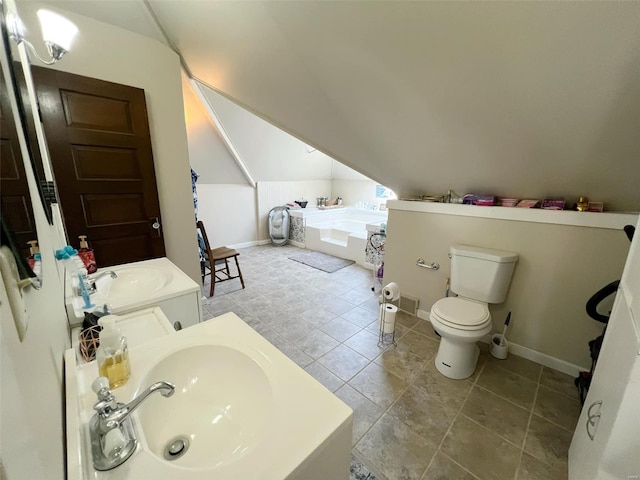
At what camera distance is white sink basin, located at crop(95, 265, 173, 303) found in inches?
56.1

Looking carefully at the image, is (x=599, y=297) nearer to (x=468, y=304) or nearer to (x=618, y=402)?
(x=468, y=304)

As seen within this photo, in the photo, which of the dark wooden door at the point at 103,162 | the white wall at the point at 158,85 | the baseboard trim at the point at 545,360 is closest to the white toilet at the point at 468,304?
the baseboard trim at the point at 545,360

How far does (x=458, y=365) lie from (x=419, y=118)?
5.52 ft

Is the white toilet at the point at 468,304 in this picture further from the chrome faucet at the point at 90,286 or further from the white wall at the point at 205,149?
the white wall at the point at 205,149

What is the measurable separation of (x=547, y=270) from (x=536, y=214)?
→ 41 cm

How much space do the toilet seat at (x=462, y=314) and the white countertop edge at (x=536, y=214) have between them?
27.7 inches

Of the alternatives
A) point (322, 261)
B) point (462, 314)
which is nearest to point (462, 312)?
point (462, 314)

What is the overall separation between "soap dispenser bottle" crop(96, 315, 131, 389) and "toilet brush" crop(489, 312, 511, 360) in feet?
7.81

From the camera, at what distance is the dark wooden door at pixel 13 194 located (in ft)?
1.41

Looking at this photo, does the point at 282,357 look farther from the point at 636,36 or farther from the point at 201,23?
the point at 201,23

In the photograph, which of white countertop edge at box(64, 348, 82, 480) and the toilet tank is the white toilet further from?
white countertop edge at box(64, 348, 82, 480)

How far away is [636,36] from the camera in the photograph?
3.07 feet

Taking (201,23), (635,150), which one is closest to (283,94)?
(201,23)

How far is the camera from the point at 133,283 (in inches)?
64.7
